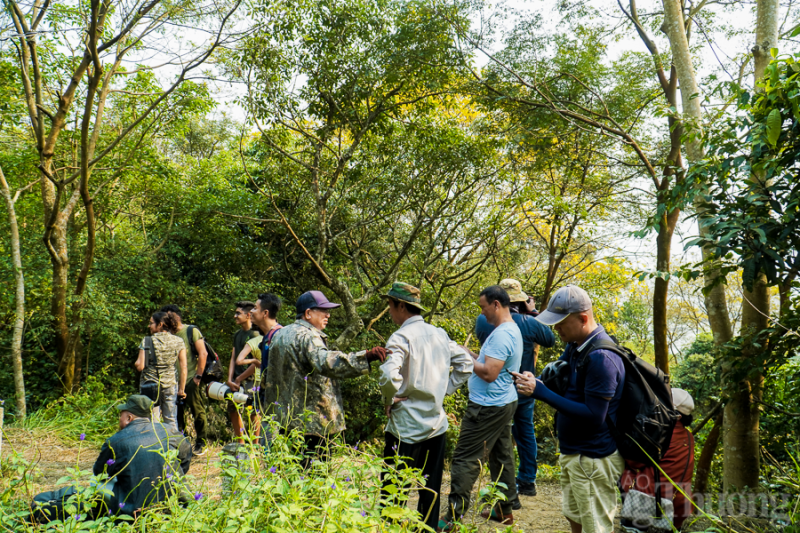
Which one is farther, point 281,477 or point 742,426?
point 742,426

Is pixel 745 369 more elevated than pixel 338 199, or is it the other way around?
pixel 338 199

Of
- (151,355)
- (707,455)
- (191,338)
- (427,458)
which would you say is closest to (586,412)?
(427,458)

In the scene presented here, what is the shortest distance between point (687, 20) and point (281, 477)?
1002cm

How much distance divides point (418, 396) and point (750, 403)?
9.65 feet

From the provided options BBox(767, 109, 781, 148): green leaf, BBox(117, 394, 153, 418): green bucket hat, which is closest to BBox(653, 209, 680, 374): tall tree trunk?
BBox(767, 109, 781, 148): green leaf

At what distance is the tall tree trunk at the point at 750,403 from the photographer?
4188 mm

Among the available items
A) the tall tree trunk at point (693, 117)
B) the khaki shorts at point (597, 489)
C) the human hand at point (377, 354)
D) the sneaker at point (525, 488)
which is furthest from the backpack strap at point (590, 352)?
the sneaker at point (525, 488)

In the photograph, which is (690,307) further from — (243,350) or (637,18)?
(243,350)

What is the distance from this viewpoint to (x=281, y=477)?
197 cm

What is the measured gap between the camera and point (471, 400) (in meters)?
3.81

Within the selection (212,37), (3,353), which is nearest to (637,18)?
(212,37)

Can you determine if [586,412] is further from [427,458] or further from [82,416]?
[82,416]

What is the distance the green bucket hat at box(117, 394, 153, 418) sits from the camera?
3354 mm

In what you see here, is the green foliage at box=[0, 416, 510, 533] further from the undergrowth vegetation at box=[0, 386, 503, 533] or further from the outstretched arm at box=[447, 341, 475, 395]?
the outstretched arm at box=[447, 341, 475, 395]
